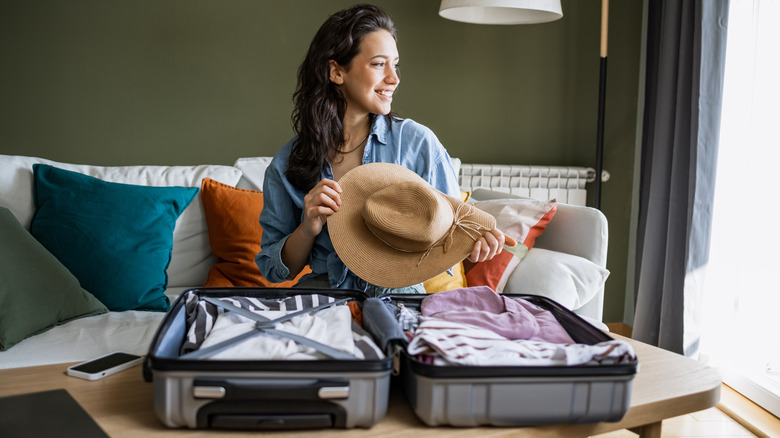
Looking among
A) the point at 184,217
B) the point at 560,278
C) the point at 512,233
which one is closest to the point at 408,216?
the point at 560,278

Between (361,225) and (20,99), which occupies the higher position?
(20,99)

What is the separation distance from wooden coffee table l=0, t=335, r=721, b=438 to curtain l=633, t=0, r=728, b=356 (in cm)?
166

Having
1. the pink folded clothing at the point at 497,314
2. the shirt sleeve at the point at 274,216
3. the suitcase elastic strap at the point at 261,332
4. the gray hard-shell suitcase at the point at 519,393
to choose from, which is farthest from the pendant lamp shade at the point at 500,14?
the gray hard-shell suitcase at the point at 519,393

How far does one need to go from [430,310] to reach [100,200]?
1.42 meters

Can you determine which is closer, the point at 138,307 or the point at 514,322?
the point at 514,322

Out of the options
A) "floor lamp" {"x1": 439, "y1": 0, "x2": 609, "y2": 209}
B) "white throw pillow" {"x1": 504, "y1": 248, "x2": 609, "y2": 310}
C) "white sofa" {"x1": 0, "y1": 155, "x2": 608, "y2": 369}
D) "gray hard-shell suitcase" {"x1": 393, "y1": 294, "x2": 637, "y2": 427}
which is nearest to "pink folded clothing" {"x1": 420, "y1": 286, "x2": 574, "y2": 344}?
"gray hard-shell suitcase" {"x1": 393, "y1": 294, "x2": 637, "y2": 427}

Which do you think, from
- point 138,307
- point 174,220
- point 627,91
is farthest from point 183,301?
point 627,91

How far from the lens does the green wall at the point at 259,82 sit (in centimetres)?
265

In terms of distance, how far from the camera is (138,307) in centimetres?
193

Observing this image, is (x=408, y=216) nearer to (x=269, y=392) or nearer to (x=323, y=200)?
(x=323, y=200)

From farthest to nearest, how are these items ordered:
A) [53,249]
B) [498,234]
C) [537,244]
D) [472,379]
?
[537,244], [53,249], [498,234], [472,379]

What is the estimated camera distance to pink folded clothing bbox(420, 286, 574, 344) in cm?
87

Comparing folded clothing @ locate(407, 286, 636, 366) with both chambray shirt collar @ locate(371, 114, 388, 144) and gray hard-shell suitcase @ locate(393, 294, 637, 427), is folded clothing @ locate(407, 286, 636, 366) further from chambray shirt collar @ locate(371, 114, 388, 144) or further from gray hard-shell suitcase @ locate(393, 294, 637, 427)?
chambray shirt collar @ locate(371, 114, 388, 144)

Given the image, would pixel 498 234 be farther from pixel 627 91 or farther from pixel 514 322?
pixel 627 91
